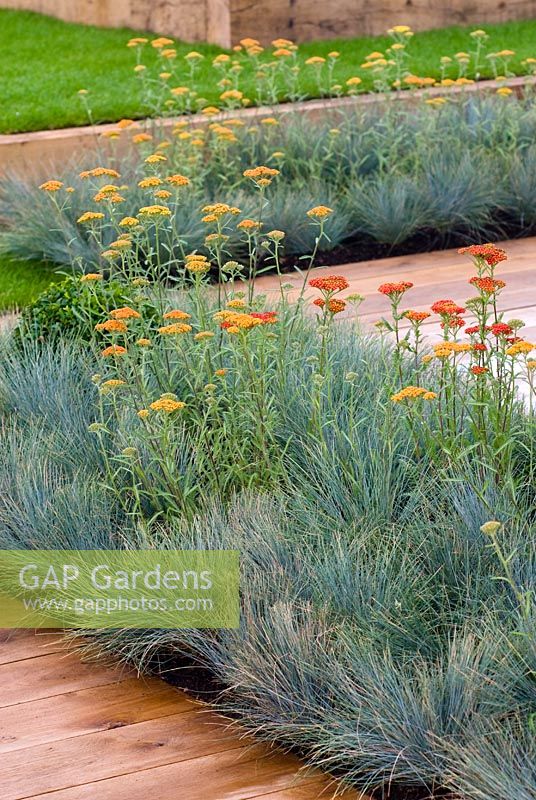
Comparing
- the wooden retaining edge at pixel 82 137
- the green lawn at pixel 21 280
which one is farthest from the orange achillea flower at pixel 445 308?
the wooden retaining edge at pixel 82 137

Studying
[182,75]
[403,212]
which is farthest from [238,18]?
[403,212]

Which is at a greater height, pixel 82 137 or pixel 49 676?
pixel 82 137

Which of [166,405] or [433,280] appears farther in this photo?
[433,280]

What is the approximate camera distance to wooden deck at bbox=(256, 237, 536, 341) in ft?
15.2

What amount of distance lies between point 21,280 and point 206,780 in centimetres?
336

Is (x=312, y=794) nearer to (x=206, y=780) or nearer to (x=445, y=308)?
(x=206, y=780)

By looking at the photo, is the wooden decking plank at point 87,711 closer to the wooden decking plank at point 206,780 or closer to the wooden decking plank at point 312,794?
the wooden decking plank at point 206,780

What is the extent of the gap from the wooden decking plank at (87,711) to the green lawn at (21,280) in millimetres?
2449

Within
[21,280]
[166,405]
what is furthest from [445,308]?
[21,280]

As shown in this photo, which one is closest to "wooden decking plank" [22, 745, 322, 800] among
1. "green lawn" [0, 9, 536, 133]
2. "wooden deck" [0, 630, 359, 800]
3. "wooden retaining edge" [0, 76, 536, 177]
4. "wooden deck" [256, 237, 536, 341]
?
"wooden deck" [0, 630, 359, 800]

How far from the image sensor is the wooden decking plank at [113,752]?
2236 mm

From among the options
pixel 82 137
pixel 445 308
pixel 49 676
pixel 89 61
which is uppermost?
pixel 445 308

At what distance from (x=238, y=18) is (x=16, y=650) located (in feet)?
20.2

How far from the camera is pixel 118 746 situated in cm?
233
